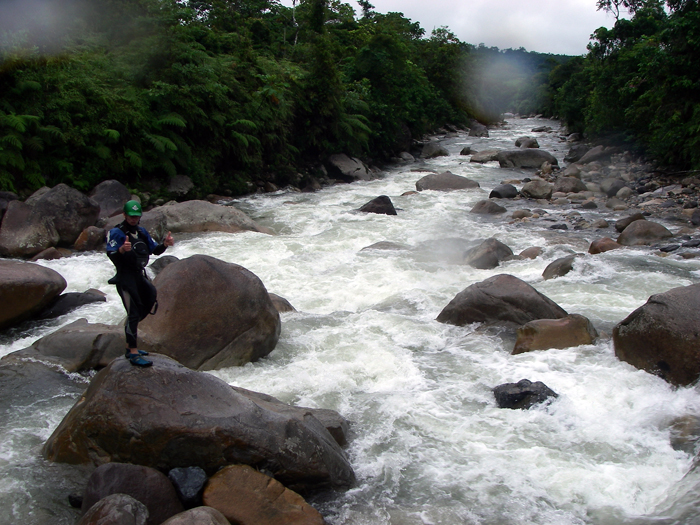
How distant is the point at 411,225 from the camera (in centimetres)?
1569

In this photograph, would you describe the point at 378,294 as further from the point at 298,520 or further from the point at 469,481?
the point at 298,520

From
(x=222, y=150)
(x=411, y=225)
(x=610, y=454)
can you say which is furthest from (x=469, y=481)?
(x=222, y=150)

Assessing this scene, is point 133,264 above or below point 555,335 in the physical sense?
above

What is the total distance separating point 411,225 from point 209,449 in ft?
38.1

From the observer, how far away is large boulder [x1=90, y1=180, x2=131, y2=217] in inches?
563

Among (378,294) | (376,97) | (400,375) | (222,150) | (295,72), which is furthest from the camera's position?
(376,97)

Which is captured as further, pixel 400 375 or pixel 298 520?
pixel 400 375

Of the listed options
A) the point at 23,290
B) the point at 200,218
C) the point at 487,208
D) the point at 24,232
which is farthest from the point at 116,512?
the point at 487,208

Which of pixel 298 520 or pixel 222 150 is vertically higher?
pixel 222 150

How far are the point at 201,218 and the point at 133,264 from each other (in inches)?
372

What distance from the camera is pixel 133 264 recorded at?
16.4 ft

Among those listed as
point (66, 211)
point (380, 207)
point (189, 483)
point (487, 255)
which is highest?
point (66, 211)

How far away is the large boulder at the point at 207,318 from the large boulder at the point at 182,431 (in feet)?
6.66

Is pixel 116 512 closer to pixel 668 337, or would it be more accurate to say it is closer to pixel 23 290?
pixel 23 290
